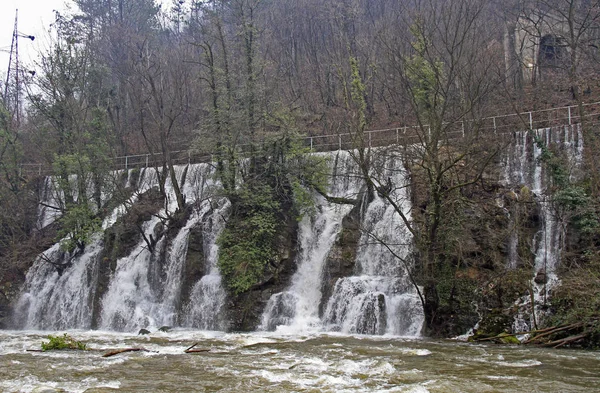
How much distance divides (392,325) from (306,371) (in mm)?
5985

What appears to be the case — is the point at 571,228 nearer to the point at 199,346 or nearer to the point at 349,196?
the point at 349,196

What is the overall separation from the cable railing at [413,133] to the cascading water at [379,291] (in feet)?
10.6

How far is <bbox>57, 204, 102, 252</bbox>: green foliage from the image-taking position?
74.0ft

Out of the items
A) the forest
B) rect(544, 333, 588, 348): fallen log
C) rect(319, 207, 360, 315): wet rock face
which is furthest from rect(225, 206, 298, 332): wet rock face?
rect(544, 333, 588, 348): fallen log

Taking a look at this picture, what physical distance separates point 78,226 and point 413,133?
1560cm

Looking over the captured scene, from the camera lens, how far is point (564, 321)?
42.4ft

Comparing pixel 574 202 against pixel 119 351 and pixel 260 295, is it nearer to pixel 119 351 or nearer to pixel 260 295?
pixel 260 295

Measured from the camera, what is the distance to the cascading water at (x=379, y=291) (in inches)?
619

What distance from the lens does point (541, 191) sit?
60.5 ft

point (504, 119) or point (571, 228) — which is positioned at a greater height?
point (504, 119)

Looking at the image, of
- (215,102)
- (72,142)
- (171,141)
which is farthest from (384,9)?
(72,142)

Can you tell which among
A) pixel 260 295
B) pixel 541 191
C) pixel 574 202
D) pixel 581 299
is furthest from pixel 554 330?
pixel 260 295

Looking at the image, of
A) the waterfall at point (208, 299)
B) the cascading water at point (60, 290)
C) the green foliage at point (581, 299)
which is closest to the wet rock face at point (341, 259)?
the waterfall at point (208, 299)

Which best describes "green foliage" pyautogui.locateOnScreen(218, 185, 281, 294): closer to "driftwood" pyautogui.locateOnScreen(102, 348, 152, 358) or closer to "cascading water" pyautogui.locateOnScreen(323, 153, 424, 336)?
Result: "cascading water" pyautogui.locateOnScreen(323, 153, 424, 336)
